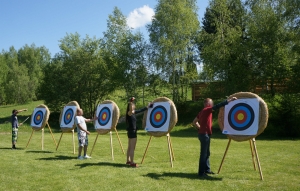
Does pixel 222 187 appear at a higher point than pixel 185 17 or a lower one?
lower

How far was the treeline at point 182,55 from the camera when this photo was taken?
19.0 meters

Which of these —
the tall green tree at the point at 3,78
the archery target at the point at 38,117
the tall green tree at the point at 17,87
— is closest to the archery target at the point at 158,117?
the archery target at the point at 38,117

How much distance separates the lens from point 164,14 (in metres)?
23.8

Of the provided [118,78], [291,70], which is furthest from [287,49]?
[118,78]

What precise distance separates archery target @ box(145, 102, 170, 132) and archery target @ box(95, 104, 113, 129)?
65.5 inches

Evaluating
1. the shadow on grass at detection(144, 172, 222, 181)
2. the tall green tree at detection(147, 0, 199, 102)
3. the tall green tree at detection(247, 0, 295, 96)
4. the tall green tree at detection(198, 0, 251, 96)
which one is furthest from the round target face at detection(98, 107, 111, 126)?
the tall green tree at detection(147, 0, 199, 102)

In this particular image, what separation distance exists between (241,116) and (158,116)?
2555mm

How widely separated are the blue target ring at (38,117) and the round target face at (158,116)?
19.9 feet

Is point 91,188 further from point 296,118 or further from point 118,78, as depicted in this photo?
point 118,78

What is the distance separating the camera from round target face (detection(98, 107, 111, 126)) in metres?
10.7

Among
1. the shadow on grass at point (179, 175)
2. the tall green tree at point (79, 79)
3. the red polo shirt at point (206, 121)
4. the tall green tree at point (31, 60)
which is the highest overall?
the tall green tree at point (31, 60)

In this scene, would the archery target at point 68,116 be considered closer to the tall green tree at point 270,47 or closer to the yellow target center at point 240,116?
the yellow target center at point 240,116

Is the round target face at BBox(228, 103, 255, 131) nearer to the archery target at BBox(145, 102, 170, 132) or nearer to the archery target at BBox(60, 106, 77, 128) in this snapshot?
the archery target at BBox(145, 102, 170, 132)

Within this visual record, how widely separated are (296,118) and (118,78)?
13.3m
